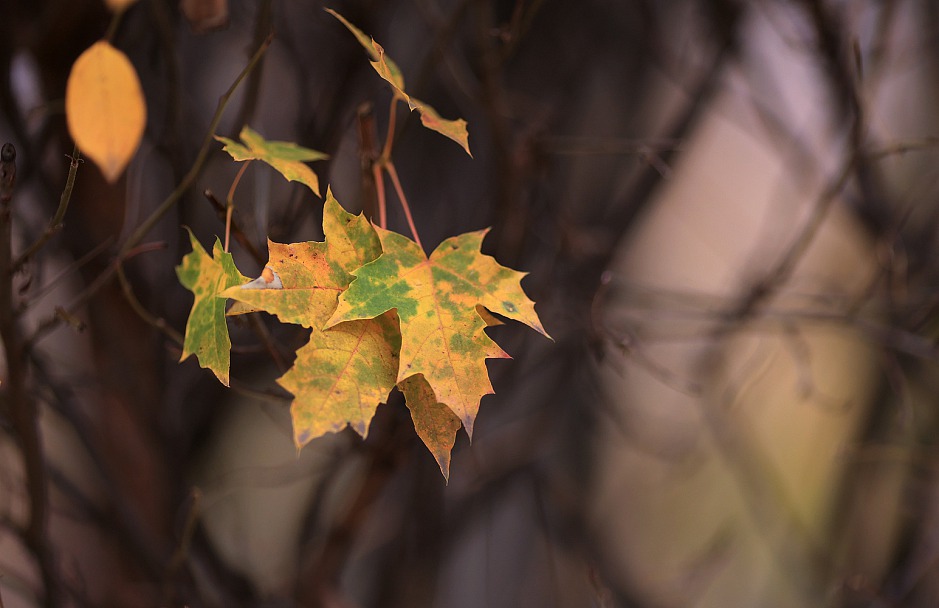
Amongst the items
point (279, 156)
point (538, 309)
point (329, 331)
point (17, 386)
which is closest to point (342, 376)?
point (329, 331)

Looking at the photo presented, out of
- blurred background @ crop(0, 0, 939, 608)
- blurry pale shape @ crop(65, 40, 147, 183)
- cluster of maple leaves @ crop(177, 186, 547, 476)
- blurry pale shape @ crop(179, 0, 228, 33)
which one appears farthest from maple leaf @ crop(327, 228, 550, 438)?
blurry pale shape @ crop(179, 0, 228, 33)

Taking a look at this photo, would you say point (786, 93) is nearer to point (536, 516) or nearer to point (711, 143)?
point (711, 143)

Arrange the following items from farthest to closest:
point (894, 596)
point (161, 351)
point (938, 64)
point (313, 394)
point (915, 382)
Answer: point (938, 64), point (915, 382), point (894, 596), point (161, 351), point (313, 394)

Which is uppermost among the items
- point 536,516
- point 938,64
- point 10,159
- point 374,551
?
point 10,159

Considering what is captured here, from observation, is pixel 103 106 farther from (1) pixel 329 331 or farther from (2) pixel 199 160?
(1) pixel 329 331

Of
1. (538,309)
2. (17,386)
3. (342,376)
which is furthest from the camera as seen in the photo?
(538,309)

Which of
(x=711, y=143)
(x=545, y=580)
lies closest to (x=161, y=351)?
(x=545, y=580)

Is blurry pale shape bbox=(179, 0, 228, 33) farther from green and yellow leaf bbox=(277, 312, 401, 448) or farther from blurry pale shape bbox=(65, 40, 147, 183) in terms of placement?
green and yellow leaf bbox=(277, 312, 401, 448)
